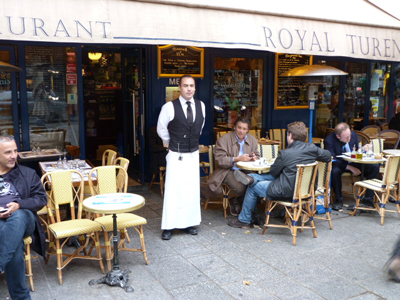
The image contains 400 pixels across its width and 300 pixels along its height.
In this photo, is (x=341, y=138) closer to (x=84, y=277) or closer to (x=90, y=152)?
(x=84, y=277)

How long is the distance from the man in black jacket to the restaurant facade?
1.36 m

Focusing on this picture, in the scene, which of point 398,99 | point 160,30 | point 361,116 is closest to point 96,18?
point 160,30

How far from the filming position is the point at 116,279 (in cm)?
418

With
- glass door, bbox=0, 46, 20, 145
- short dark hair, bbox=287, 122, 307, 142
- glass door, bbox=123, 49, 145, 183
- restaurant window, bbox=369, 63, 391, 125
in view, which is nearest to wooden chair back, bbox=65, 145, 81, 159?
glass door, bbox=0, 46, 20, 145

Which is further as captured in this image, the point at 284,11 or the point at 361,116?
the point at 361,116

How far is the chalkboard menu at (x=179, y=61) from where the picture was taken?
306 inches

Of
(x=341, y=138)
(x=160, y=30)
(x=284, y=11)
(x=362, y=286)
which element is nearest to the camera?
(x=362, y=286)

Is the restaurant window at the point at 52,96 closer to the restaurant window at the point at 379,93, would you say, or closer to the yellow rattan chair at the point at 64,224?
the yellow rattan chair at the point at 64,224

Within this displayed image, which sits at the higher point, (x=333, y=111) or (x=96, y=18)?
(x=96, y=18)

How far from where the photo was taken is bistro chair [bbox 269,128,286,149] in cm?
890

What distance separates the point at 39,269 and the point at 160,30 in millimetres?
3055

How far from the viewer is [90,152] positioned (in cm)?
1001

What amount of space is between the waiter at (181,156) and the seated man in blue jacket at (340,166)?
2478 millimetres

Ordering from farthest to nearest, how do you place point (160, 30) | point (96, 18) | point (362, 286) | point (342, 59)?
point (342, 59)
point (160, 30)
point (96, 18)
point (362, 286)
